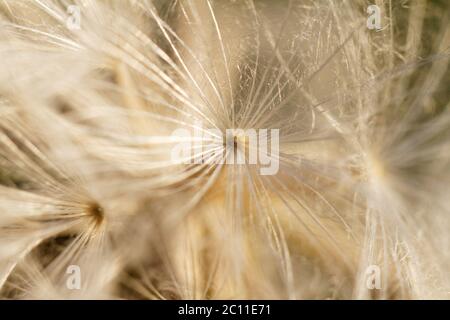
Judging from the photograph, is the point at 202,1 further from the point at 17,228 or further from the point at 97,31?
the point at 17,228

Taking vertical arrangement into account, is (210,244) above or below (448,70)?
below

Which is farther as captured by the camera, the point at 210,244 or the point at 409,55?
the point at 409,55

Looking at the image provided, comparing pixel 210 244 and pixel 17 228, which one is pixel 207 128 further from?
pixel 17 228
